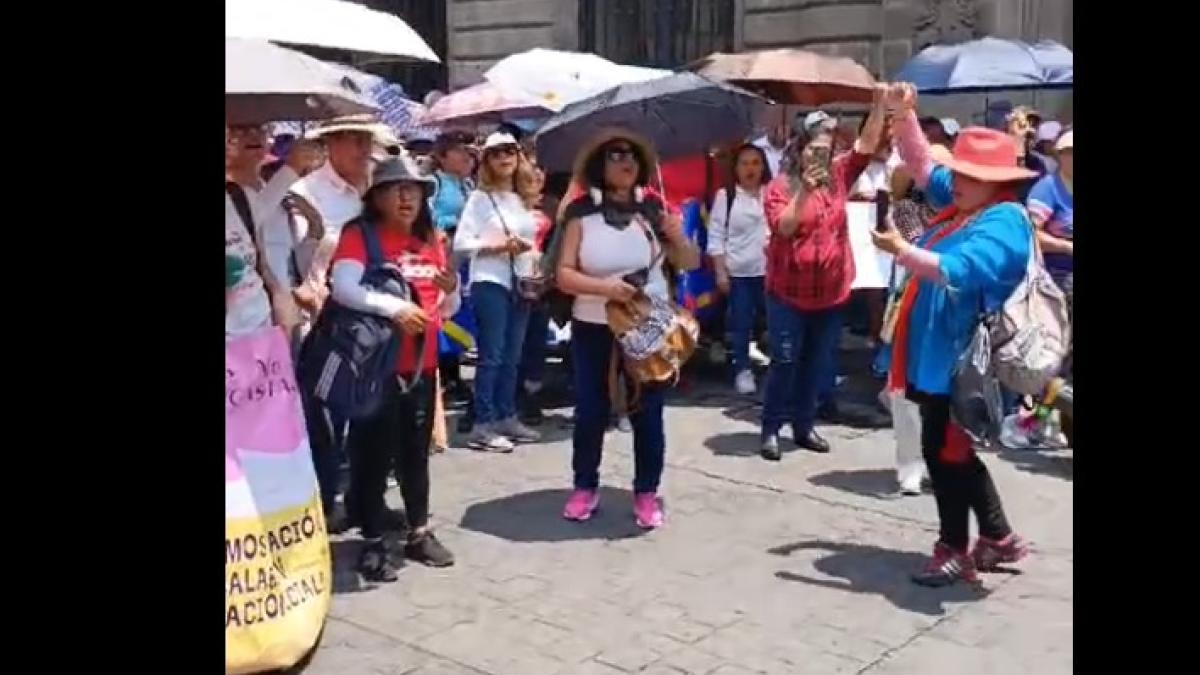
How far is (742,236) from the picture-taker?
924 centimetres

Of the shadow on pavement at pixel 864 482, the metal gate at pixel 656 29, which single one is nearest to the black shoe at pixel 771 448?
the shadow on pavement at pixel 864 482

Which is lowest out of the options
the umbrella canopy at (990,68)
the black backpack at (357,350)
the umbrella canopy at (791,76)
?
the black backpack at (357,350)

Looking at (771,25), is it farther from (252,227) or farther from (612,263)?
(252,227)

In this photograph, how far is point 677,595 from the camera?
5527 millimetres

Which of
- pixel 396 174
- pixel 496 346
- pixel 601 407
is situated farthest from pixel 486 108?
pixel 396 174

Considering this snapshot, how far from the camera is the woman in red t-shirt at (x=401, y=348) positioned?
214 inches

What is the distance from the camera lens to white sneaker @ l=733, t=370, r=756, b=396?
9609 millimetres

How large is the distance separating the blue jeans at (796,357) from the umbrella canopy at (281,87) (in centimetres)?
338

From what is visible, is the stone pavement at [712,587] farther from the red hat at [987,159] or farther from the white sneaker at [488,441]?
the red hat at [987,159]

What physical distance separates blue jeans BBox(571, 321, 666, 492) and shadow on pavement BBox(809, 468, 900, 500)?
1.24m

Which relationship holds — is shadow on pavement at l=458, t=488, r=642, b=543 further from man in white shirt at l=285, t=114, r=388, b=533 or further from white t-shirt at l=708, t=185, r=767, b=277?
white t-shirt at l=708, t=185, r=767, b=277
